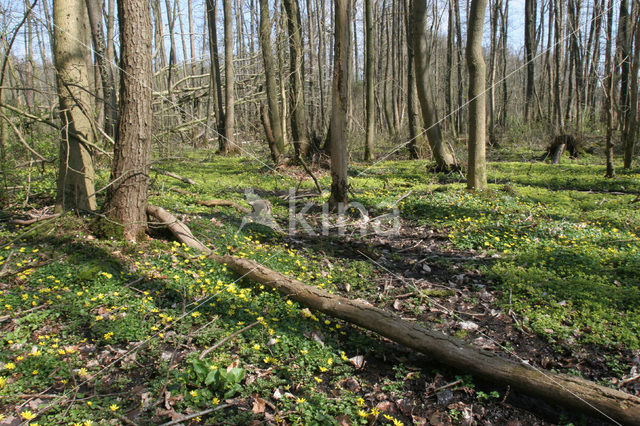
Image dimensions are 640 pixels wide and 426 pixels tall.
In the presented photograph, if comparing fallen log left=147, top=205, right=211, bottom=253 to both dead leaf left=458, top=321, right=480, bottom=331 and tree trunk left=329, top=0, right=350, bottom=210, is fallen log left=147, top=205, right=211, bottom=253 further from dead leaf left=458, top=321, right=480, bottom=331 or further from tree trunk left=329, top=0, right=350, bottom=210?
tree trunk left=329, top=0, right=350, bottom=210

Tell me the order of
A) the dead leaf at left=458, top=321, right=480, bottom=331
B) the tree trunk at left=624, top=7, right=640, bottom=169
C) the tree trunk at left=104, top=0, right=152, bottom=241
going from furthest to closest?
the tree trunk at left=624, top=7, right=640, bottom=169 → the tree trunk at left=104, top=0, right=152, bottom=241 → the dead leaf at left=458, top=321, right=480, bottom=331

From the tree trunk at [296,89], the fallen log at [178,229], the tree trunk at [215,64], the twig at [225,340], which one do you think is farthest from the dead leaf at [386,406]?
the tree trunk at [215,64]

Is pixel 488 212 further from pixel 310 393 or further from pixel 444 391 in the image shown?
pixel 310 393

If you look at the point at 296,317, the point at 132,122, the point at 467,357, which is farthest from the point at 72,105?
the point at 467,357

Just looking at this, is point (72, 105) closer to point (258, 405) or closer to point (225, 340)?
point (225, 340)

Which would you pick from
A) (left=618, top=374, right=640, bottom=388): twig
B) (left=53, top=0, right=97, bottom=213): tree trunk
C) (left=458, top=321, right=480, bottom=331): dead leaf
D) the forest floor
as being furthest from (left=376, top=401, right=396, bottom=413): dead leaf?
(left=53, top=0, right=97, bottom=213): tree trunk

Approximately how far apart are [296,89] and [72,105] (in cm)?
972

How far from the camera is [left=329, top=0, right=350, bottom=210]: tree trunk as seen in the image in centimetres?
677

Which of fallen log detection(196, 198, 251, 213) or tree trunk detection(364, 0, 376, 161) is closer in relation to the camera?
fallen log detection(196, 198, 251, 213)

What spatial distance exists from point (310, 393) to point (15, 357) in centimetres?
209

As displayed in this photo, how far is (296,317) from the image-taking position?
3.81 m

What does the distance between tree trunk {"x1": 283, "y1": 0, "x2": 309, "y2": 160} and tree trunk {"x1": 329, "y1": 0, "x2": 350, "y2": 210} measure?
198 inches

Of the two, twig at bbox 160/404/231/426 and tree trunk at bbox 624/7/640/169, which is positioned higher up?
tree trunk at bbox 624/7/640/169

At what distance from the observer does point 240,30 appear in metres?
26.5
